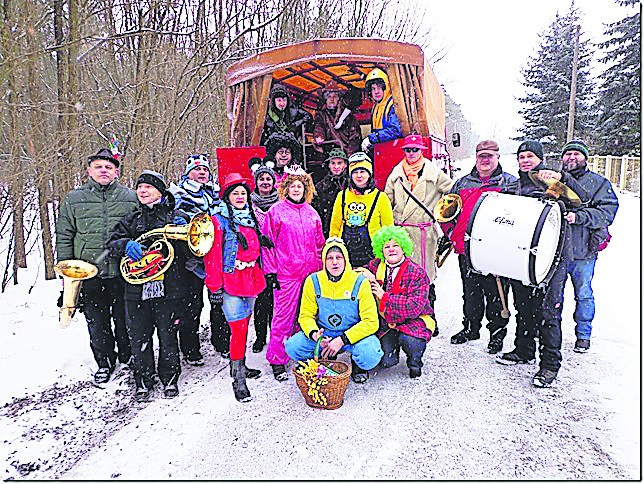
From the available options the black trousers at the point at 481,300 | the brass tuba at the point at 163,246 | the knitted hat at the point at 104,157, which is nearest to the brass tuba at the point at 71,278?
the brass tuba at the point at 163,246

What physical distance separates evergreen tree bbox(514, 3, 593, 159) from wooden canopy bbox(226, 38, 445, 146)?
22221mm

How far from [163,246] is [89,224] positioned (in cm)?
70

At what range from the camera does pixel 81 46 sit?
6.81 meters

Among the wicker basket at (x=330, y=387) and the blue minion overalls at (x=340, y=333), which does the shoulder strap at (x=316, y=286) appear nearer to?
the blue minion overalls at (x=340, y=333)

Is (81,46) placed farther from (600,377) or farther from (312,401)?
(600,377)

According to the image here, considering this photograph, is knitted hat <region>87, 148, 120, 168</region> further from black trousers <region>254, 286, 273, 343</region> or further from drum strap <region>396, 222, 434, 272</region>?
drum strap <region>396, 222, 434, 272</region>

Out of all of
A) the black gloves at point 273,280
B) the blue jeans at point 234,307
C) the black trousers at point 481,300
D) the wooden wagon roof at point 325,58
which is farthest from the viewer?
the wooden wagon roof at point 325,58

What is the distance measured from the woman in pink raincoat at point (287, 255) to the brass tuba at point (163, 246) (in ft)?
1.95

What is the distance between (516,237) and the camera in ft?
12.1

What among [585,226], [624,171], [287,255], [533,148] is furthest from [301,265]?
[624,171]

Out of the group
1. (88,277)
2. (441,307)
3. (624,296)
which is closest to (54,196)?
(88,277)

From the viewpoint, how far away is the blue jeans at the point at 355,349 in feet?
12.5

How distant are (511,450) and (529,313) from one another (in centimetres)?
146

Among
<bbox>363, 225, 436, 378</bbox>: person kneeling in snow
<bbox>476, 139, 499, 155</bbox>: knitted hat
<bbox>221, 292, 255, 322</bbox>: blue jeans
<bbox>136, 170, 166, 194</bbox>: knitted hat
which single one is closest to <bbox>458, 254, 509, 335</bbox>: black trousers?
<bbox>363, 225, 436, 378</bbox>: person kneeling in snow
